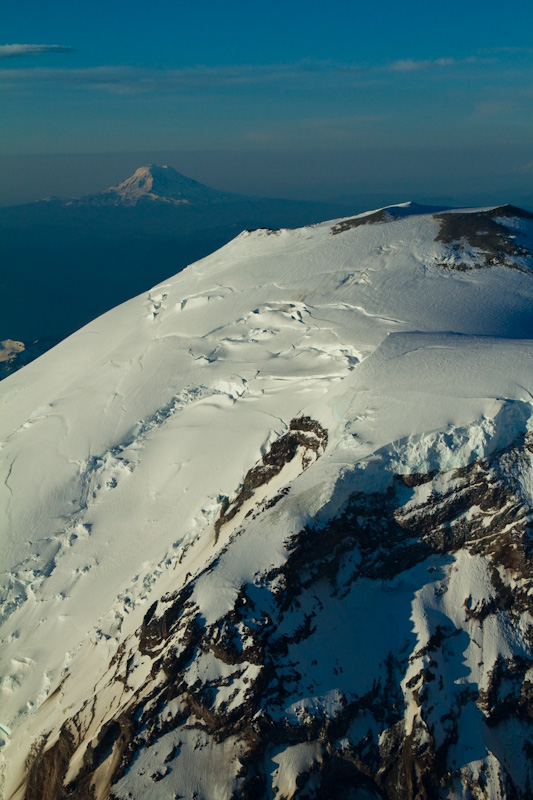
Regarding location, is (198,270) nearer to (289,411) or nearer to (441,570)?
(289,411)

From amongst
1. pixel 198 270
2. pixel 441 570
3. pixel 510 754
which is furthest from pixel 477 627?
pixel 198 270

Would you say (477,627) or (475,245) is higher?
(475,245)

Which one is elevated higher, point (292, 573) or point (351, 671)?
point (292, 573)

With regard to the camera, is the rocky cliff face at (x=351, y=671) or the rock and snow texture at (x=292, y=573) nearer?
the rocky cliff face at (x=351, y=671)

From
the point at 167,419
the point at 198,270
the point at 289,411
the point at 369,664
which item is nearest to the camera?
the point at 369,664

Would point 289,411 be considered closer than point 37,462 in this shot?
Yes

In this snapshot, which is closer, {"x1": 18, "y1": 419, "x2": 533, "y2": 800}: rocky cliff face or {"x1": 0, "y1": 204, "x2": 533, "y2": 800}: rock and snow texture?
{"x1": 18, "y1": 419, "x2": 533, "y2": 800}: rocky cliff face

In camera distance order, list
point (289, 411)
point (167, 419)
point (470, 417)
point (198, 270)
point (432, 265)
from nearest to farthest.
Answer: point (470, 417)
point (289, 411)
point (167, 419)
point (432, 265)
point (198, 270)

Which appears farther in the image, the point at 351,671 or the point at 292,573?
the point at 292,573
